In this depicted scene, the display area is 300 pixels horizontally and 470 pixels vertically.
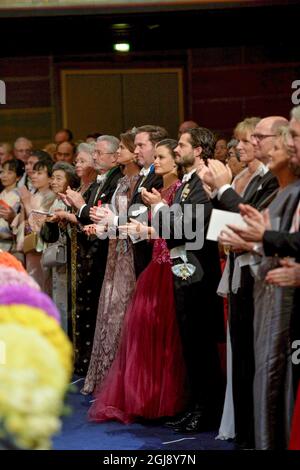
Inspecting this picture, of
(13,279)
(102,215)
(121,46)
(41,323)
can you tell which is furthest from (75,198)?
(41,323)

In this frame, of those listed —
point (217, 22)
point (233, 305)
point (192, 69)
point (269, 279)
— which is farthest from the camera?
point (192, 69)

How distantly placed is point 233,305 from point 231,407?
0.56m

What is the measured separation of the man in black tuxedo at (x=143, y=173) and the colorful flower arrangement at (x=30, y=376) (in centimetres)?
331

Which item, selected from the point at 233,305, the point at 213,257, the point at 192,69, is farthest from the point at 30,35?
the point at 233,305

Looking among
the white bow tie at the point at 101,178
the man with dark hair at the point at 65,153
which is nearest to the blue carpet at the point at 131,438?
the white bow tie at the point at 101,178

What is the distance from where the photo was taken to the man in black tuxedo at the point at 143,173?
556 cm

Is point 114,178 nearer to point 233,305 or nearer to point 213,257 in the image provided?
point 213,257

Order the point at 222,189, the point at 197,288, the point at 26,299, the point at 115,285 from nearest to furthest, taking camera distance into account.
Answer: the point at 26,299, the point at 222,189, the point at 197,288, the point at 115,285

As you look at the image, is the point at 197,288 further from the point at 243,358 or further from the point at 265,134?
the point at 265,134

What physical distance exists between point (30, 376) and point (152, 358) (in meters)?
3.21

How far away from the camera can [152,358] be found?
5211 millimetres

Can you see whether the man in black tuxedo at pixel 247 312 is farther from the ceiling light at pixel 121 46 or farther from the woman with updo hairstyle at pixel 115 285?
the ceiling light at pixel 121 46

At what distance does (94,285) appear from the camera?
6344 mm
